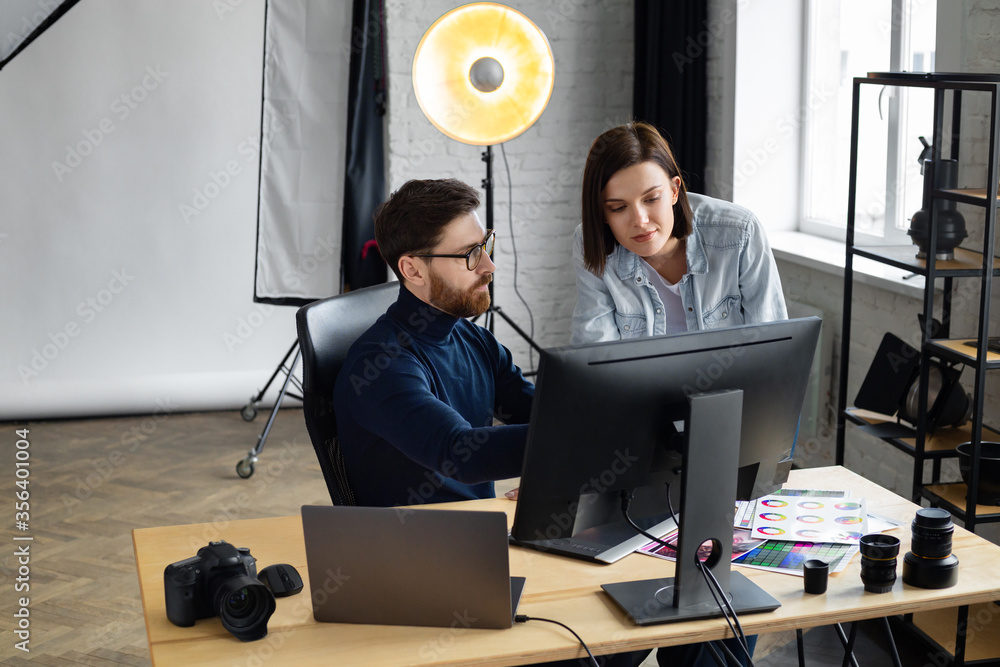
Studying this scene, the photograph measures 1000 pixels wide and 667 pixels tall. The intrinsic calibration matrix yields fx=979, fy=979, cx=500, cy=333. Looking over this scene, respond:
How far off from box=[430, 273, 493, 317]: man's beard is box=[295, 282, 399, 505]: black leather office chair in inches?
8.5

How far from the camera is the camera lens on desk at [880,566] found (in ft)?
4.67

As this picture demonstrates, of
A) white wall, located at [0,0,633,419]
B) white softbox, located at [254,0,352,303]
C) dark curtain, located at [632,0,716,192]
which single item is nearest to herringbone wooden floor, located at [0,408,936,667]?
white wall, located at [0,0,633,419]

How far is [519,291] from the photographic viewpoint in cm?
482

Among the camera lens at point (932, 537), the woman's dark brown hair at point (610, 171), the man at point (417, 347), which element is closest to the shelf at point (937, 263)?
the woman's dark brown hair at point (610, 171)

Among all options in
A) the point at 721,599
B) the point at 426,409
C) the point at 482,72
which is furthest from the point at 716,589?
the point at 482,72

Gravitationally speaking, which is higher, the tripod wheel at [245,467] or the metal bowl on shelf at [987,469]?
the metal bowl on shelf at [987,469]

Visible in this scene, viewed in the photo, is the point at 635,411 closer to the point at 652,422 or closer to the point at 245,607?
the point at 652,422

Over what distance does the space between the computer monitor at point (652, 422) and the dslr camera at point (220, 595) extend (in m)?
0.36

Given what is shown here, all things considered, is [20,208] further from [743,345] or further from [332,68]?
[743,345]

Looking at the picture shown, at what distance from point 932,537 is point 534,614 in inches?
23.7

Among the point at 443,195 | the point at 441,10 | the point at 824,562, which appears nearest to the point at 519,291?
the point at 441,10

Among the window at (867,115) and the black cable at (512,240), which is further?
the black cable at (512,240)

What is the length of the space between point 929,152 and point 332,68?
2.90 metres

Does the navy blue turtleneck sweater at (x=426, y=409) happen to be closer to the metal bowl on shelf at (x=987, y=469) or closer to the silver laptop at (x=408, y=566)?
the silver laptop at (x=408, y=566)
